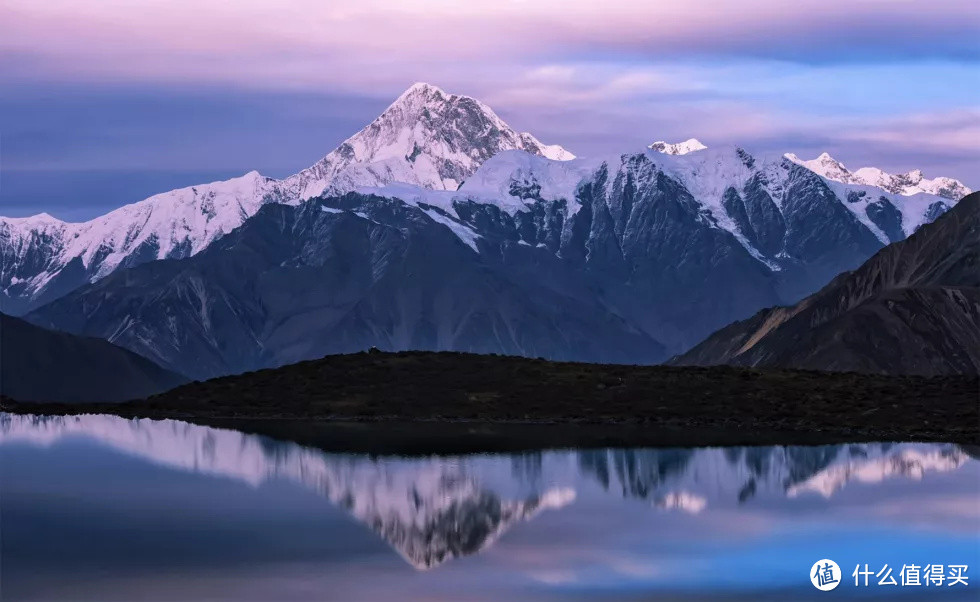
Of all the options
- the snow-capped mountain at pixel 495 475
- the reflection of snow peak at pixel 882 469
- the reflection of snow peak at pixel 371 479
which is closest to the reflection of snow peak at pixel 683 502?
the snow-capped mountain at pixel 495 475

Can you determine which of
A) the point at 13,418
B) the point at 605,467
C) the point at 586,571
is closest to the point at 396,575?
the point at 586,571

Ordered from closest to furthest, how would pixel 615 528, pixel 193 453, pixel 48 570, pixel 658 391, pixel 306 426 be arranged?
pixel 48 570 < pixel 615 528 < pixel 193 453 < pixel 306 426 < pixel 658 391

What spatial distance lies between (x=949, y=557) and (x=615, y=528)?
1482 centimetres

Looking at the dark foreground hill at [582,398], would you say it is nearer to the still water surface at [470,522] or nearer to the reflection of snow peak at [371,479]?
the reflection of snow peak at [371,479]

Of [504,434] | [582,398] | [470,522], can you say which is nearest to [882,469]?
[504,434]

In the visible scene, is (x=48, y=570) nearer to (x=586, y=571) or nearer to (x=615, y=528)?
(x=586, y=571)

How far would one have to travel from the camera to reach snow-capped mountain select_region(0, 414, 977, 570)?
73.8 metres

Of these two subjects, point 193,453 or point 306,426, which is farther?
point 306,426

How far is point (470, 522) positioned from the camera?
72.6m

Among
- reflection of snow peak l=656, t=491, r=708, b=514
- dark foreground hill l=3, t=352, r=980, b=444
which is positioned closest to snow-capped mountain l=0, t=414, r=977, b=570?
reflection of snow peak l=656, t=491, r=708, b=514

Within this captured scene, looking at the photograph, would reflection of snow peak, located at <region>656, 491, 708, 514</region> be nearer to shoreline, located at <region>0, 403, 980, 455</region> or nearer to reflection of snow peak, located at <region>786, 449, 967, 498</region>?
reflection of snow peak, located at <region>786, 449, 967, 498</region>

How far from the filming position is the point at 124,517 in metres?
71.9

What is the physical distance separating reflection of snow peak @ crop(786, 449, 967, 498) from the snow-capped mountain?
8 centimetres

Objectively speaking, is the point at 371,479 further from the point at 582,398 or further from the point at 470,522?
the point at 582,398
